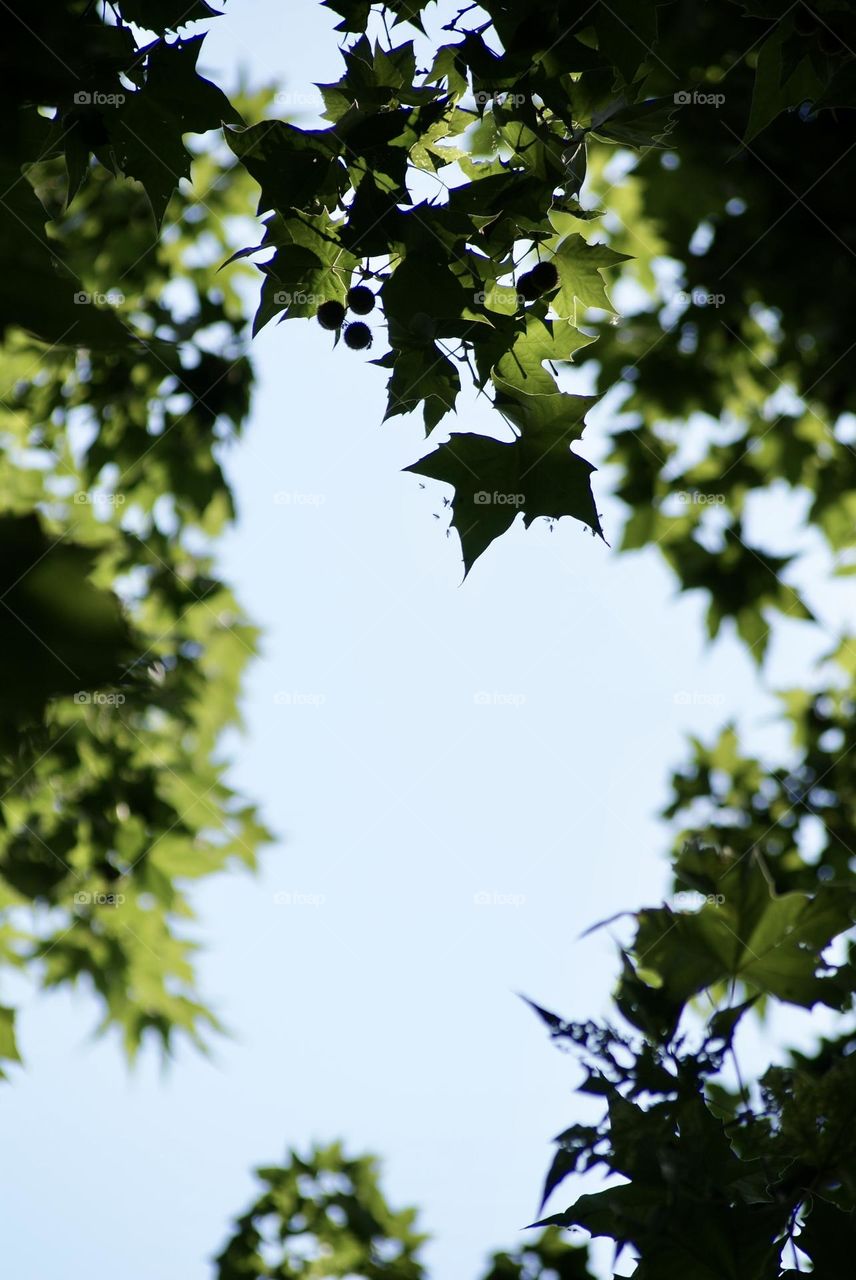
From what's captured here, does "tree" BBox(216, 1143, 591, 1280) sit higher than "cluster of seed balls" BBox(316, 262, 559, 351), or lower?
lower

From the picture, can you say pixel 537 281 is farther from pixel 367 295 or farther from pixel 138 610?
pixel 138 610

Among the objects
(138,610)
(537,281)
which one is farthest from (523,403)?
(138,610)

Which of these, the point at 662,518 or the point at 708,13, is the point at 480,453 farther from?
the point at 662,518

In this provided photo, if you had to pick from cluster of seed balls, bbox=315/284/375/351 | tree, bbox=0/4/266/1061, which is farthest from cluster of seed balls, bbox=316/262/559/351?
tree, bbox=0/4/266/1061

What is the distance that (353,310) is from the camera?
1620 mm

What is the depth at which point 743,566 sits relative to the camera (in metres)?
4.55

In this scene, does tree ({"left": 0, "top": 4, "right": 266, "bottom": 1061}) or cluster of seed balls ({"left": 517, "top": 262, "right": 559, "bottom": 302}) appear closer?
cluster of seed balls ({"left": 517, "top": 262, "right": 559, "bottom": 302})

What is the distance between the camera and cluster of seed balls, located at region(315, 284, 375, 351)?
157 centimetres

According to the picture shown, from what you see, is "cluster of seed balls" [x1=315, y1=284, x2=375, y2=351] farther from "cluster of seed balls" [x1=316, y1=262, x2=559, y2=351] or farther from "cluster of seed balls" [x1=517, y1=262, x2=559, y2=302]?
"cluster of seed balls" [x1=517, y1=262, x2=559, y2=302]

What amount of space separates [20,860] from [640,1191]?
2.91 metres

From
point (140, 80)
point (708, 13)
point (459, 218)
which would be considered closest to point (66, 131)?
point (140, 80)

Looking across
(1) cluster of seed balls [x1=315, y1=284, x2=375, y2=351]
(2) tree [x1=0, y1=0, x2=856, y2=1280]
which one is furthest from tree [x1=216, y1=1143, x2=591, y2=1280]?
(1) cluster of seed balls [x1=315, y1=284, x2=375, y2=351]

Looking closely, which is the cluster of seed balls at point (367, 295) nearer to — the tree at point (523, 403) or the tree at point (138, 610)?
the tree at point (523, 403)

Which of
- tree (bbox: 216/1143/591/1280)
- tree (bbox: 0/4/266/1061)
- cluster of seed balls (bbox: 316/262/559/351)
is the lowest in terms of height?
tree (bbox: 216/1143/591/1280)
